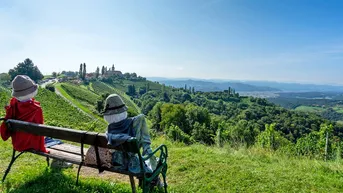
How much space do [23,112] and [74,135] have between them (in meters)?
1.73

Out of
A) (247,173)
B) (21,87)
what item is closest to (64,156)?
(21,87)

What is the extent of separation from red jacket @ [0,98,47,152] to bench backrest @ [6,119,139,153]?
25cm

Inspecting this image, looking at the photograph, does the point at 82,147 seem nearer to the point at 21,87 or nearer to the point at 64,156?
the point at 64,156

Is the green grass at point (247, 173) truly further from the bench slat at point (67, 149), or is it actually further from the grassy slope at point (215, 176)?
the bench slat at point (67, 149)

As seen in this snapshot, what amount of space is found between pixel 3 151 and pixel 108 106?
4827 millimetres

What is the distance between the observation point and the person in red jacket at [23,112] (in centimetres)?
420

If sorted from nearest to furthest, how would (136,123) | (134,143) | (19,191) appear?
(134,143)
(136,123)
(19,191)

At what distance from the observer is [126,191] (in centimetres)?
394

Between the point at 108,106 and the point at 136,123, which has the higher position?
the point at 108,106

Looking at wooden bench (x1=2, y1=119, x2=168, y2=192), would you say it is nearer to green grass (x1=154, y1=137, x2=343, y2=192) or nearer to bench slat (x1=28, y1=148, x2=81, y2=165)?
bench slat (x1=28, y1=148, x2=81, y2=165)

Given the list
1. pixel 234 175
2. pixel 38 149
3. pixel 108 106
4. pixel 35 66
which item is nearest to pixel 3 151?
pixel 38 149

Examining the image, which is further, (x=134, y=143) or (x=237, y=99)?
(x=237, y=99)

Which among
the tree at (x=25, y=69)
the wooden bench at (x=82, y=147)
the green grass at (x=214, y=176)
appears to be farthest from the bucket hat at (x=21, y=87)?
the tree at (x=25, y=69)

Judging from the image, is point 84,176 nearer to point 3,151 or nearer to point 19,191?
point 19,191
